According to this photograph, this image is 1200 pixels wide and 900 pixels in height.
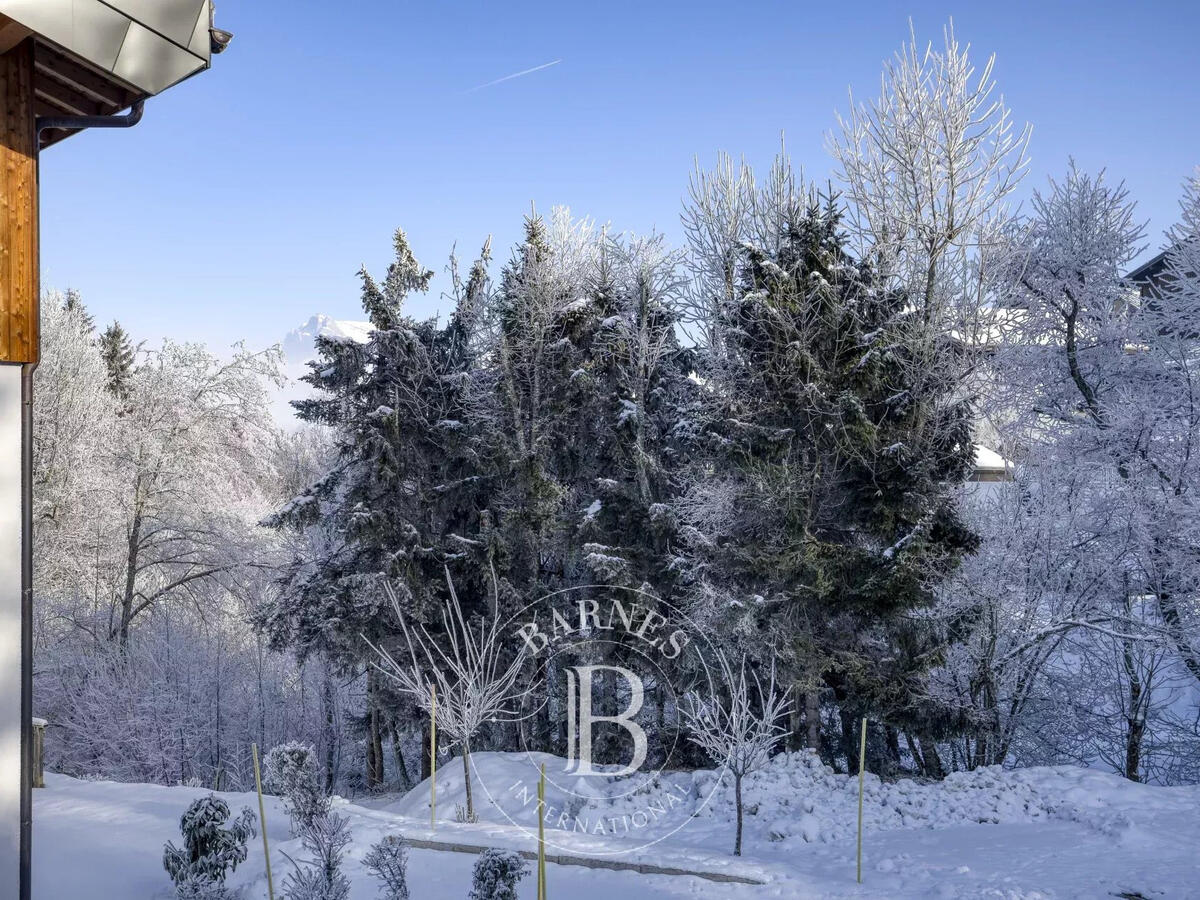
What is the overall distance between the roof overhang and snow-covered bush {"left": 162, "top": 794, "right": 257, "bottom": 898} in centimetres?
556

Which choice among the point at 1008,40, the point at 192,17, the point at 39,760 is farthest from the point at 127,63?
the point at 1008,40

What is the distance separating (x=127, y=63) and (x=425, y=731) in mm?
11807

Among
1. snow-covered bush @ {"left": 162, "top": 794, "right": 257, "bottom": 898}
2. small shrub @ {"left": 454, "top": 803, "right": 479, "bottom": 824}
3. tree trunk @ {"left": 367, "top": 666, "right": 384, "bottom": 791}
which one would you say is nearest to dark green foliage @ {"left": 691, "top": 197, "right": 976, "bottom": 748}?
small shrub @ {"left": 454, "top": 803, "right": 479, "bottom": 824}

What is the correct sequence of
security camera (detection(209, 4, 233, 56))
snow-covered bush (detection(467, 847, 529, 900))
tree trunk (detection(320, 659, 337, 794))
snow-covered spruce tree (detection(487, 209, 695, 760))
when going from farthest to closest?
1. tree trunk (detection(320, 659, 337, 794))
2. snow-covered spruce tree (detection(487, 209, 695, 760))
3. snow-covered bush (detection(467, 847, 529, 900))
4. security camera (detection(209, 4, 233, 56))

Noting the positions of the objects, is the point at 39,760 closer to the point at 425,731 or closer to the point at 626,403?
the point at 425,731

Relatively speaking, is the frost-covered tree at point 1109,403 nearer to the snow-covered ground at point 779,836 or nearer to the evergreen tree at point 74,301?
the snow-covered ground at point 779,836

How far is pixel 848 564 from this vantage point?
37.4ft

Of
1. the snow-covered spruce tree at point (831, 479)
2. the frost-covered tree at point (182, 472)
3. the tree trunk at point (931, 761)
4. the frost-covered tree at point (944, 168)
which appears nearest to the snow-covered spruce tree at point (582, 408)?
the snow-covered spruce tree at point (831, 479)

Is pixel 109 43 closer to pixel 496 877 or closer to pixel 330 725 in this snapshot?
pixel 496 877

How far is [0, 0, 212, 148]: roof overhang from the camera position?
4.59 m

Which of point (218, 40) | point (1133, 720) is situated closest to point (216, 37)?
point (218, 40)

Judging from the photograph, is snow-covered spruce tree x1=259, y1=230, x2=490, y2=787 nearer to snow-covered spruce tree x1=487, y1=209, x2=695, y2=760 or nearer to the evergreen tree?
snow-covered spruce tree x1=487, y1=209, x2=695, y2=760

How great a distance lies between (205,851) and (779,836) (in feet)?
18.8

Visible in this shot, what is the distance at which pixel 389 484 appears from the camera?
14289 mm
